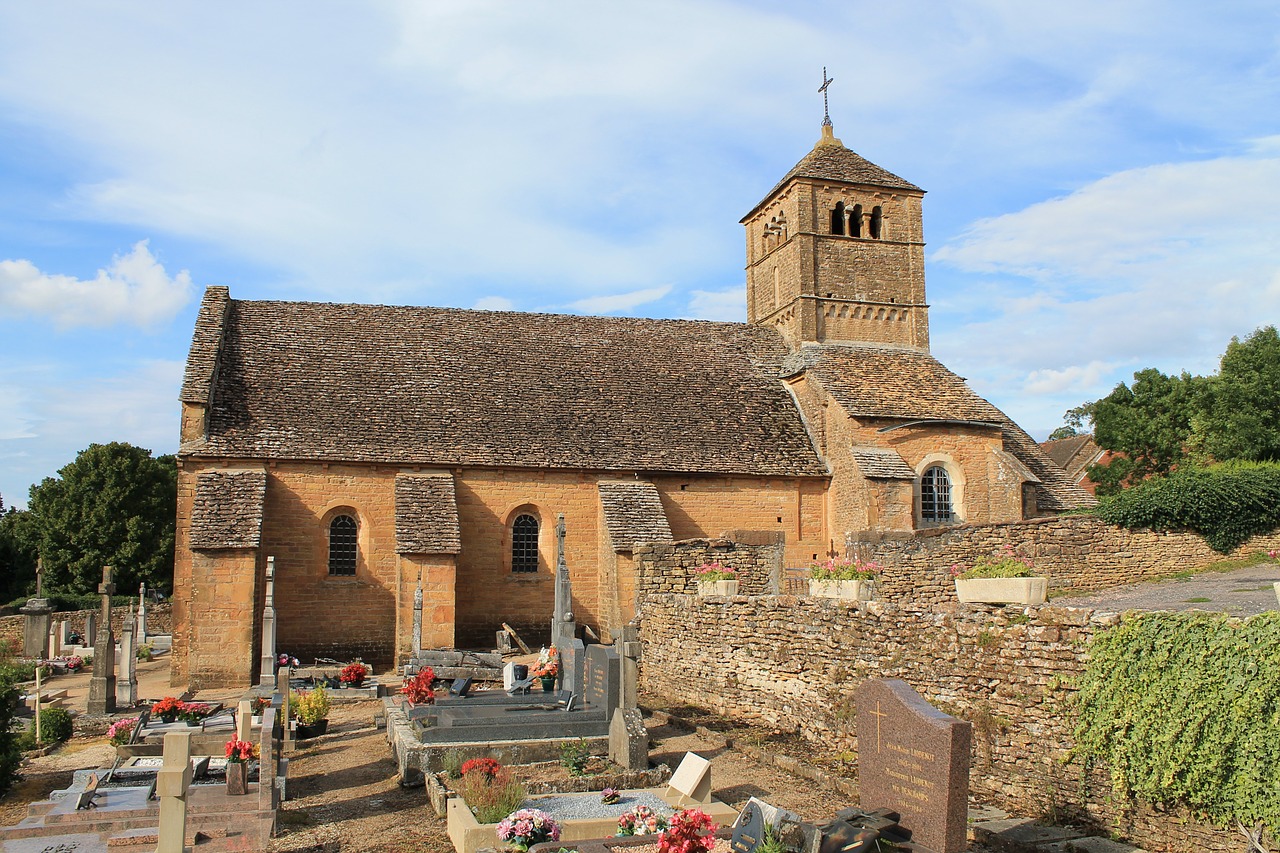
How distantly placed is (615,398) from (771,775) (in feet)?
58.3

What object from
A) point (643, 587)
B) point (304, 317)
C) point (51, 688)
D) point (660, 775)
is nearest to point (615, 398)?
point (643, 587)

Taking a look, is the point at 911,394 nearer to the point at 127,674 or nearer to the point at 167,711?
the point at 167,711

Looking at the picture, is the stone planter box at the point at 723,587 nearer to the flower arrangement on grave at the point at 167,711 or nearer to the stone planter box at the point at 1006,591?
the stone planter box at the point at 1006,591

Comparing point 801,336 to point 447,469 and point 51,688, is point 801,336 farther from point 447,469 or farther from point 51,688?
point 51,688

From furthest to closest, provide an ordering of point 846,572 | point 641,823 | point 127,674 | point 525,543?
point 525,543 < point 127,674 < point 846,572 < point 641,823

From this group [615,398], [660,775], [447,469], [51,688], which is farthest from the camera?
[615,398]

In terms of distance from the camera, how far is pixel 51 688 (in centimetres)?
2275

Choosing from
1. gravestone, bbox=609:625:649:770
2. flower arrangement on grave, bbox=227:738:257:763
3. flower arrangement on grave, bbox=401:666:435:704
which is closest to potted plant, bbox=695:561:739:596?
gravestone, bbox=609:625:649:770

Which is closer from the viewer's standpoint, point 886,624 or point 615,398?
point 886,624

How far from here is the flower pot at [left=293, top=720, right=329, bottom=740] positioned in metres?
16.0

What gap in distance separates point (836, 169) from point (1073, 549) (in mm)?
16813

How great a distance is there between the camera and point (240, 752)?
466 inches

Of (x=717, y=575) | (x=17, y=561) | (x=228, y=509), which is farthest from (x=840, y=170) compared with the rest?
(x=17, y=561)

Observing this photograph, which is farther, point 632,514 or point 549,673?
point 632,514
